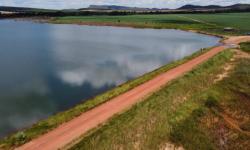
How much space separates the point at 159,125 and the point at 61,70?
30578 mm

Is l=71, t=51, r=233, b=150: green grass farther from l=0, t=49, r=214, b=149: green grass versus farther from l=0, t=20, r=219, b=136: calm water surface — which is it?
l=0, t=20, r=219, b=136: calm water surface

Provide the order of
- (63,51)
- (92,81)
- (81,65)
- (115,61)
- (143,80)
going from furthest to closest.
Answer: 1. (63,51)
2. (115,61)
3. (81,65)
4. (92,81)
5. (143,80)

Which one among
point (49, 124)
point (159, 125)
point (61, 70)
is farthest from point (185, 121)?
point (61, 70)

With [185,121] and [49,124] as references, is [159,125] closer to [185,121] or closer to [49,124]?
[185,121]

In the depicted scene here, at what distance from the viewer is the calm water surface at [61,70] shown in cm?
3841

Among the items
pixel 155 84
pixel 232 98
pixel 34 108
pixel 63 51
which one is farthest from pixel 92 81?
pixel 63 51

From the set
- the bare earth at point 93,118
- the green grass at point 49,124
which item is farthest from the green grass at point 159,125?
the green grass at point 49,124

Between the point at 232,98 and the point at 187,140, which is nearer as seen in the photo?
the point at 187,140

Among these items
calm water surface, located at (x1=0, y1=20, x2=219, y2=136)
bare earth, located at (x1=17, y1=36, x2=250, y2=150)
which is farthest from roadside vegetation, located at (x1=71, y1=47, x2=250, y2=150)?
calm water surface, located at (x1=0, y1=20, x2=219, y2=136)

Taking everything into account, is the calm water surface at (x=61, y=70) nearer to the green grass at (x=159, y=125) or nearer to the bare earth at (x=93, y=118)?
the bare earth at (x=93, y=118)

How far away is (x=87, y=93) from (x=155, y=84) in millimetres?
8928

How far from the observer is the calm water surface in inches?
1512

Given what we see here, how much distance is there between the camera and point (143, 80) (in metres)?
48.1

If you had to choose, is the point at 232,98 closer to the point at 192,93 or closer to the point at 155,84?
the point at 192,93
